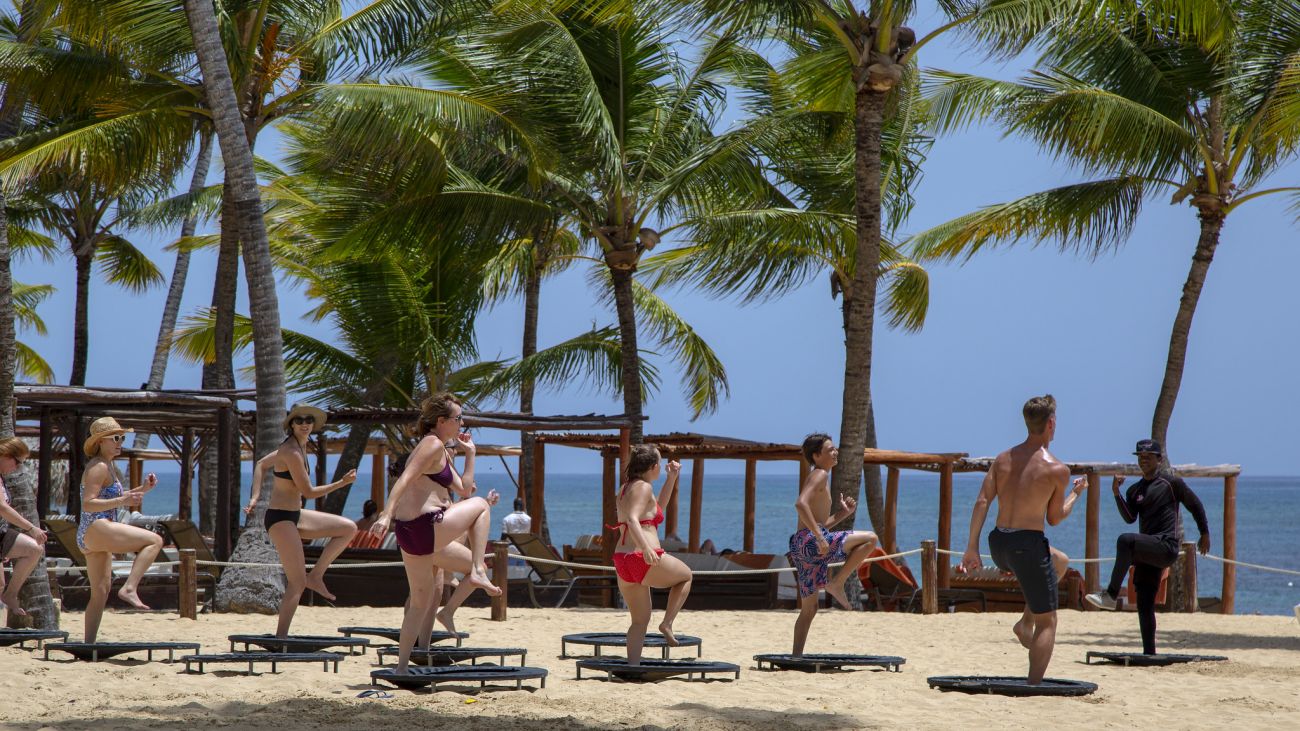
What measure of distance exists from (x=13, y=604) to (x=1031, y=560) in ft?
22.6

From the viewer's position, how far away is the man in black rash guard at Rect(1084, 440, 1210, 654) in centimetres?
922

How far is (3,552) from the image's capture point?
31.2 ft

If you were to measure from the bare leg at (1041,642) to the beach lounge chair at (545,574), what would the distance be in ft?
25.6

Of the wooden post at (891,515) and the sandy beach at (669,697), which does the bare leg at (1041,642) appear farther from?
the wooden post at (891,515)

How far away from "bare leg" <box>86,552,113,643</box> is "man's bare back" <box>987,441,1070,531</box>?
205 inches

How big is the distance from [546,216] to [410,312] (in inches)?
198

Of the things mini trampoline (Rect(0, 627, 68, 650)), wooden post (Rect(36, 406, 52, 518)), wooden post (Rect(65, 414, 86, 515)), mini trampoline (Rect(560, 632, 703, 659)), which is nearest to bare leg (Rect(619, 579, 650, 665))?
mini trampoline (Rect(560, 632, 703, 659))

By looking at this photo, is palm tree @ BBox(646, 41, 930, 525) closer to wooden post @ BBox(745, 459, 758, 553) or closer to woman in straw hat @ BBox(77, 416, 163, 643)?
wooden post @ BBox(745, 459, 758, 553)

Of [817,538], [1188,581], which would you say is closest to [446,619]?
[817,538]

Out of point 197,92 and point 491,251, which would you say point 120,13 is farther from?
point 491,251

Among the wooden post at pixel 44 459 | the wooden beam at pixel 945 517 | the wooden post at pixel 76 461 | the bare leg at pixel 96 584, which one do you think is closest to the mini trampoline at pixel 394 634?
the bare leg at pixel 96 584

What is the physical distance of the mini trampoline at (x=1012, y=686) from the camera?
746 cm

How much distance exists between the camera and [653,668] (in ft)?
25.4

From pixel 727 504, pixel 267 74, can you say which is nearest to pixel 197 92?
pixel 267 74
